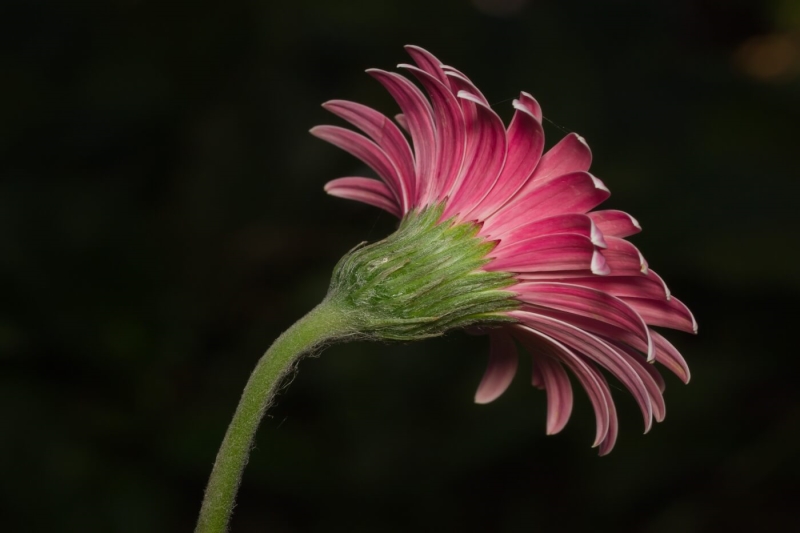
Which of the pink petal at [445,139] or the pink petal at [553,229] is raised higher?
the pink petal at [445,139]

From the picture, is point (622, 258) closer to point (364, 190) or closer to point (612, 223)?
point (612, 223)

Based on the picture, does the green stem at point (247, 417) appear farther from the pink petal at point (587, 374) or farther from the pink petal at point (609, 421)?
the pink petal at point (609, 421)

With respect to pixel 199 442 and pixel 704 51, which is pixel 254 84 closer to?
pixel 199 442

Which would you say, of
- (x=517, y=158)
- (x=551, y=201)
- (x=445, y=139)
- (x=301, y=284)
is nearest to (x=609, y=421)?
(x=551, y=201)

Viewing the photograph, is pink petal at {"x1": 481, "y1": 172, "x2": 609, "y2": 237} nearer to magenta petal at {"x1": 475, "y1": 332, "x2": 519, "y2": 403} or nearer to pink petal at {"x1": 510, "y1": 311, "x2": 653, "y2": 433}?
pink petal at {"x1": 510, "y1": 311, "x2": 653, "y2": 433}

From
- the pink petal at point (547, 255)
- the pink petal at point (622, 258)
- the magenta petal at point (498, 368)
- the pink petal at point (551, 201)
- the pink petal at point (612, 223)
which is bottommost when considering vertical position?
the magenta petal at point (498, 368)

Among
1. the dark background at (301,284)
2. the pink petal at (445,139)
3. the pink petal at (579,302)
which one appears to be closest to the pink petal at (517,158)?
the pink petal at (445,139)
